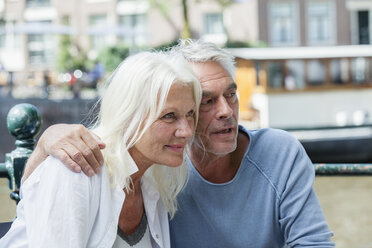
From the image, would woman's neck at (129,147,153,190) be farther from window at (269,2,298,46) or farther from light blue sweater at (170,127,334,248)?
window at (269,2,298,46)

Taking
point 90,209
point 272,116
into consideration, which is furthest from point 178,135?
point 272,116

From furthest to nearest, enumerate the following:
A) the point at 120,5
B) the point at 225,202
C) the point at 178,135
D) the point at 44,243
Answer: the point at 120,5
the point at 225,202
the point at 178,135
the point at 44,243

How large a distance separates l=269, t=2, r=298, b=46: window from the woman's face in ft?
60.0

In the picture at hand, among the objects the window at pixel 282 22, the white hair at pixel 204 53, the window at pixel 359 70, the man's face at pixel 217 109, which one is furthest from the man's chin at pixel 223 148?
the window at pixel 282 22

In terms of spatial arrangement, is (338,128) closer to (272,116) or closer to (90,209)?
(272,116)

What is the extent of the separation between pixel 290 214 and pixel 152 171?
0.45 meters

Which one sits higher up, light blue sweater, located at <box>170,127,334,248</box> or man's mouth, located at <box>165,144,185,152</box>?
man's mouth, located at <box>165,144,185,152</box>

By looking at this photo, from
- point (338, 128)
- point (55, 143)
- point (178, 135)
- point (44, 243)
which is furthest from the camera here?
point (338, 128)

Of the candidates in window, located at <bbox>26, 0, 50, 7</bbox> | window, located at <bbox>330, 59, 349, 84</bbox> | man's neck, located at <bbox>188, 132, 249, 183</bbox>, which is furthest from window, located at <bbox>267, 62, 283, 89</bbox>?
window, located at <bbox>26, 0, 50, 7</bbox>

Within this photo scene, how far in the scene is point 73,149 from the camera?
4.59ft

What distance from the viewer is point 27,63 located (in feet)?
73.0

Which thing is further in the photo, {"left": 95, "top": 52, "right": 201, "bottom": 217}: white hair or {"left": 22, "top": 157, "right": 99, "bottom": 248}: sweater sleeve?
{"left": 95, "top": 52, "right": 201, "bottom": 217}: white hair

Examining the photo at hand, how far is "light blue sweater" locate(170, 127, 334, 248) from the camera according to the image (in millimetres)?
1600

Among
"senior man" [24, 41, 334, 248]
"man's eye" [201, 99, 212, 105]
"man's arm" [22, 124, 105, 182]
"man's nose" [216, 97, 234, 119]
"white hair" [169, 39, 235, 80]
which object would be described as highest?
"white hair" [169, 39, 235, 80]
